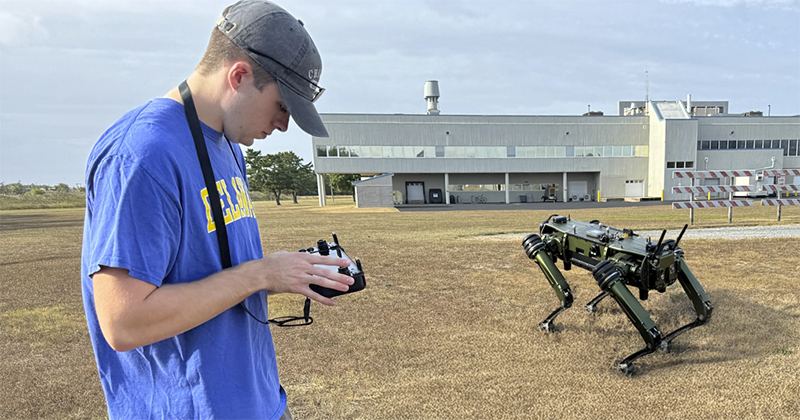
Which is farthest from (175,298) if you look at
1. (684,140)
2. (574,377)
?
(684,140)

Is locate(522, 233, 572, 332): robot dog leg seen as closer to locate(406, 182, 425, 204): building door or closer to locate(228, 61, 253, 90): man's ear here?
locate(228, 61, 253, 90): man's ear

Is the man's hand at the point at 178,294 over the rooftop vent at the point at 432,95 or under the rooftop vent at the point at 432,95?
under

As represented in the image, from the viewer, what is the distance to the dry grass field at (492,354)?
2998mm

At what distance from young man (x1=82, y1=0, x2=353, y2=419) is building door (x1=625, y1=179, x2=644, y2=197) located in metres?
44.6

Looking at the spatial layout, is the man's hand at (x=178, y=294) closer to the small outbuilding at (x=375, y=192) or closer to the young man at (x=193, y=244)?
the young man at (x=193, y=244)

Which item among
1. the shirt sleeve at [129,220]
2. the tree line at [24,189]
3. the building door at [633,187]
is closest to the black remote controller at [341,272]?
the shirt sleeve at [129,220]

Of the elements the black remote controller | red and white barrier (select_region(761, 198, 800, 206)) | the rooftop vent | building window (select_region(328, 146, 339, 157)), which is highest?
the rooftop vent

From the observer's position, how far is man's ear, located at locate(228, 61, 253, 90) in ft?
3.64

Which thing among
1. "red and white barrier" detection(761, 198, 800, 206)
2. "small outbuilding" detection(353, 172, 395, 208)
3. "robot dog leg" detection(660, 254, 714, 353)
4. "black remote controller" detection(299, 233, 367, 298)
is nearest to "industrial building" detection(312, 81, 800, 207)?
"small outbuilding" detection(353, 172, 395, 208)

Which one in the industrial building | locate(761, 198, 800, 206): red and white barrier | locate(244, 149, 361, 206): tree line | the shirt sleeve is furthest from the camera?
locate(244, 149, 361, 206): tree line

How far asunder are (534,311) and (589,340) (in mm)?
1012

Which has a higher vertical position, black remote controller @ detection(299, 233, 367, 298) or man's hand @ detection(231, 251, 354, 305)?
man's hand @ detection(231, 251, 354, 305)

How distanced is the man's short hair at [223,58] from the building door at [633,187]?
4472 cm

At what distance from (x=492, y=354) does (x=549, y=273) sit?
1.00m
